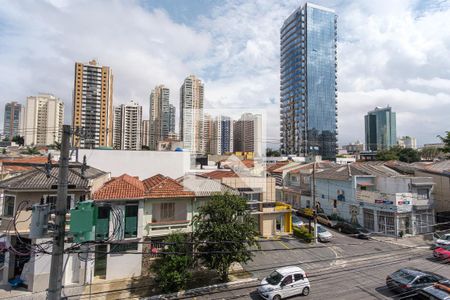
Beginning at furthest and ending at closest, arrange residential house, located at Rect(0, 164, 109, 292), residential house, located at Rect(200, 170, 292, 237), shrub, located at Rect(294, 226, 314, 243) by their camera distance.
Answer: residential house, located at Rect(200, 170, 292, 237) < shrub, located at Rect(294, 226, 314, 243) < residential house, located at Rect(0, 164, 109, 292)

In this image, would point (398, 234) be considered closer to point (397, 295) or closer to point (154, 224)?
point (397, 295)

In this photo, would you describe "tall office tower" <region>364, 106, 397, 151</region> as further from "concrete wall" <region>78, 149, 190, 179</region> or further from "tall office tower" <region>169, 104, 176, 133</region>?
"concrete wall" <region>78, 149, 190, 179</region>

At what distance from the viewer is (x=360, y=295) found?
14.8 meters

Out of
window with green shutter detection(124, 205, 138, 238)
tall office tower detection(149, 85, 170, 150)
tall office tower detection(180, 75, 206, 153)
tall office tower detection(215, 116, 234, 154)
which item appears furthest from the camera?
tall office tower detection(149, 85, 170, 150)

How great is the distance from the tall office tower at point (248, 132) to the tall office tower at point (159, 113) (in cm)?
1846

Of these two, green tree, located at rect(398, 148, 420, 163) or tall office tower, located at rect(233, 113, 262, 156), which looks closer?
tall office tower, located at rect(233, 113, 262, 156)

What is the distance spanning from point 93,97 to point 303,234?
244 feet

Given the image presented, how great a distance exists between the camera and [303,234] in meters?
26.1

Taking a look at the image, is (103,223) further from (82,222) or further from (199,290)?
(82,222)

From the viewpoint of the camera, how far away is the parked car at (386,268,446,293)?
47.1 feet

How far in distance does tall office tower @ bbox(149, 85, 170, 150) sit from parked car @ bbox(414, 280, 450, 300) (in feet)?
180

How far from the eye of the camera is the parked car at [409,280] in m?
14.4

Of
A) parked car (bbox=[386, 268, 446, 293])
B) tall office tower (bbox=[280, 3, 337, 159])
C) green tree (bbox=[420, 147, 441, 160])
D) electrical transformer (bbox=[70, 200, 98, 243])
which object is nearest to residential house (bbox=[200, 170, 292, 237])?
parked car (bbox=[386, 268, 446, 293])

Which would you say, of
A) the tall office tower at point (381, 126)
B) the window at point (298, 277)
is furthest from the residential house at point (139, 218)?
the tall office tower at point (381, 126)
